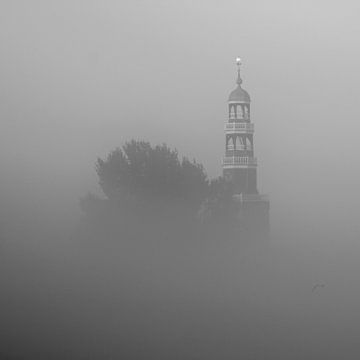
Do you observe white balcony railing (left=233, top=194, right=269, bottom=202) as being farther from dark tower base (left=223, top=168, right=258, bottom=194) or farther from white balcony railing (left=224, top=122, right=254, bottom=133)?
white balcony railing (left=224, top=122, right=254, bottom=133)

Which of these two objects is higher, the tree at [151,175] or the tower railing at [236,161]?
the tower railing at [236,161]

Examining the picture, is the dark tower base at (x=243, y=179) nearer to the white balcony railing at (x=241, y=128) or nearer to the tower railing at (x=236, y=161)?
the tower railing at (x=236, y=161)

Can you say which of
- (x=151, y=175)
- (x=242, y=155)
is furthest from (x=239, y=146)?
(x=151, y=175)

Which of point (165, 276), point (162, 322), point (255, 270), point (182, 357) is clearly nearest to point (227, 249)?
point (255, 270)

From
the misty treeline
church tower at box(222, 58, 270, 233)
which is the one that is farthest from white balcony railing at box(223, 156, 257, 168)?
the misty treeline

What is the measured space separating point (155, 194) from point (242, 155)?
548 cm

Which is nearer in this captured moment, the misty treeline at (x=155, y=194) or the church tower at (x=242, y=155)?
the misty treeline at (x=155, y=194)

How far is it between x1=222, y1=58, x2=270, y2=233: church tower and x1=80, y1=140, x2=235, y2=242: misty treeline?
2.11 meters

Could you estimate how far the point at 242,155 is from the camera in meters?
31.0

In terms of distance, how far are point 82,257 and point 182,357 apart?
9031mm

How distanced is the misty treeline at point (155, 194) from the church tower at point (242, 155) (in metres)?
2.11

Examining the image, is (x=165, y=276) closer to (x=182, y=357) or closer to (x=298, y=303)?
(x=298, y=303)

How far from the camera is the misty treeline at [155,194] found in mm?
25328

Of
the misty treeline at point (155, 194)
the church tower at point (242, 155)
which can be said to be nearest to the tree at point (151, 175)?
the misty treeline at point (155, 194)
